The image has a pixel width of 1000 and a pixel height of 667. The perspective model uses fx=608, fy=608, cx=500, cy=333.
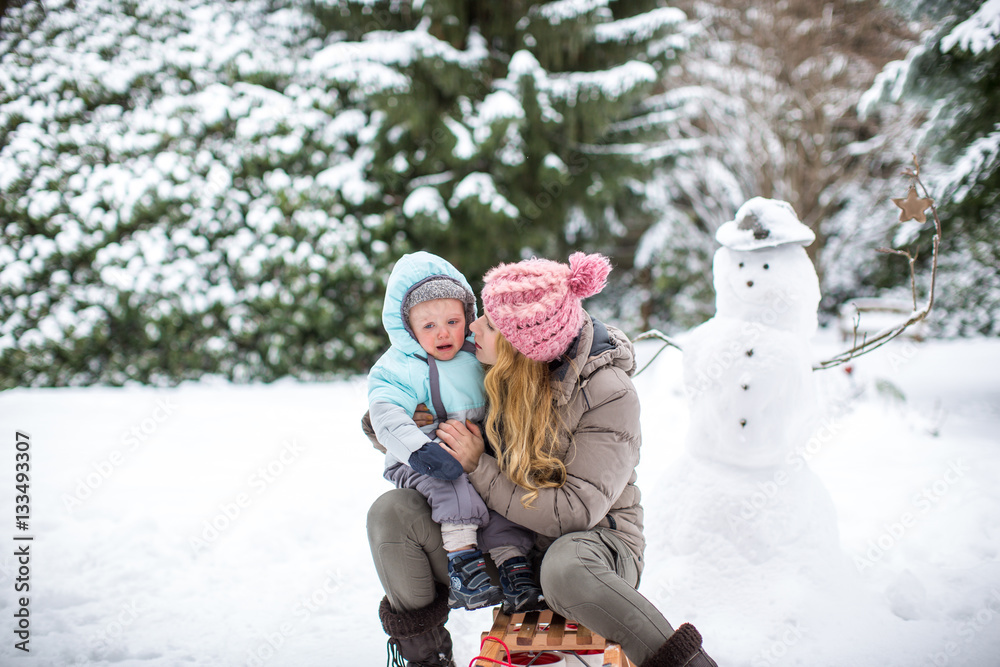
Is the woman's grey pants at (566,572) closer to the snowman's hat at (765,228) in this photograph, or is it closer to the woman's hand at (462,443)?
the woman's hand at (462,443)

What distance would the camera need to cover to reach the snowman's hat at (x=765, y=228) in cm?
225

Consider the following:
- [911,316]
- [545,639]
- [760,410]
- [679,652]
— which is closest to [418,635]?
[545,639]

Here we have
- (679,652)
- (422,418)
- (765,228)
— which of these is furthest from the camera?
(765,228)

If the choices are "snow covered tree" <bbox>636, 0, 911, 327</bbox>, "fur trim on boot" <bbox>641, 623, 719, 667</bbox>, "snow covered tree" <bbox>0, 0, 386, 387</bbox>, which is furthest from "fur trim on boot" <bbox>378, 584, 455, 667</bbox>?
"snow covered tree" <bbox>636, 0, 911, 327</bbox>

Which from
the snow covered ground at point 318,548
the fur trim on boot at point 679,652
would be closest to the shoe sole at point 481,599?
the fur trim on boot at point 679,652

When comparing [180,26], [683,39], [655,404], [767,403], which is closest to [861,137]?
[683,39]

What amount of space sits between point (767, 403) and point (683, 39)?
5037mm

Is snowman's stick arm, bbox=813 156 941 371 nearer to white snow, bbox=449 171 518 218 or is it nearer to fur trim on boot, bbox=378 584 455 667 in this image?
fur trim on boot, bbox=378 584 455 667

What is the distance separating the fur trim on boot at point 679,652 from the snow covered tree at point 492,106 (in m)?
4.58

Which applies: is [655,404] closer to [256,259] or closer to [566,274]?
[566,274]

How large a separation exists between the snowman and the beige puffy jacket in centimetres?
67

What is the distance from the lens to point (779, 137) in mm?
7645

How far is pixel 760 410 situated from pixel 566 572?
3.74ft

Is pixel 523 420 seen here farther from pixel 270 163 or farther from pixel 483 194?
pixel 270 163
